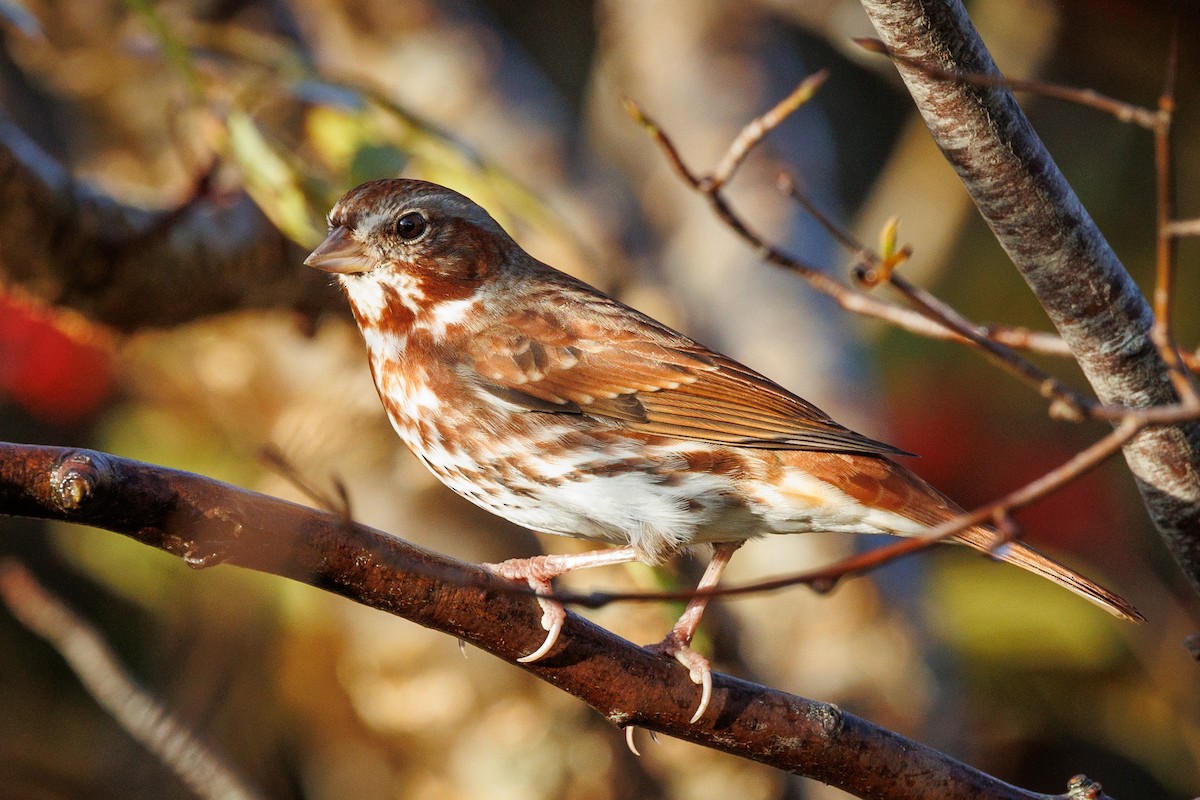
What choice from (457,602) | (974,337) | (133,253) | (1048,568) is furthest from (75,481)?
(133,253)

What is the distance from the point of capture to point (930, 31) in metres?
1.75

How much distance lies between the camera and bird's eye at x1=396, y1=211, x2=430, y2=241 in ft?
9.21

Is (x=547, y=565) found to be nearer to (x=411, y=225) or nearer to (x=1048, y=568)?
(x=411, y=225)

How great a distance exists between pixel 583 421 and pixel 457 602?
34.2 inches

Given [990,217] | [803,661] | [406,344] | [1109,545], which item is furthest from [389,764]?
[990,217]

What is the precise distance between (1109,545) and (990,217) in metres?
3.47

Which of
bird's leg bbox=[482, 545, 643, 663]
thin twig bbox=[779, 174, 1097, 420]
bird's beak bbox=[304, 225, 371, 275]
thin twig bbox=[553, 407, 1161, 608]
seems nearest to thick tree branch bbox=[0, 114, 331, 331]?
bird's beak bbox=[304, 225, 371, 275]

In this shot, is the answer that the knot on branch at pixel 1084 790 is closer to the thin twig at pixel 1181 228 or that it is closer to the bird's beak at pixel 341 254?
the thin twig at pixel 1181 228

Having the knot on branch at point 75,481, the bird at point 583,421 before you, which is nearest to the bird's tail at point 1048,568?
the bird at point 583,421

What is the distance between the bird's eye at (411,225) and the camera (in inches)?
110

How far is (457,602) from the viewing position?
1.86m

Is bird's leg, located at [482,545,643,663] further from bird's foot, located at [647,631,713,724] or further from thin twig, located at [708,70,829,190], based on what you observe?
thin twig, located at [708,70,829,190]

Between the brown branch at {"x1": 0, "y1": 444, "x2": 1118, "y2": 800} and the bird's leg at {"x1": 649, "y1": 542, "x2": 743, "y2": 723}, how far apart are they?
0.08 ft

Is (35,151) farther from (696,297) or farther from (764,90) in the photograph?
(764,90)
